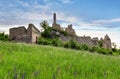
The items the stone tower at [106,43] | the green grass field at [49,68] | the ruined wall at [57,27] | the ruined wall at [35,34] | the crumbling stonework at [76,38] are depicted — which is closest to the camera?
the green grass field at [49,68]

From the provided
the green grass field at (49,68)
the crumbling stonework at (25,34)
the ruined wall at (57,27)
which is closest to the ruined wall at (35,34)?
the crumbling stonework at (25,34)

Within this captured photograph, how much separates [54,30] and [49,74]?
105294 millimetres

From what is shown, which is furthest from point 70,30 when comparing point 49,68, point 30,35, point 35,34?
point 49,68

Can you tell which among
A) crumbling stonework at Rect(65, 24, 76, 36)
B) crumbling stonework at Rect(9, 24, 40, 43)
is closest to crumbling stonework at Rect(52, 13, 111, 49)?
crumbling stonework at Rect(65, 24, 76, 36)

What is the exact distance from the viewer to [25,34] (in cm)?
10188

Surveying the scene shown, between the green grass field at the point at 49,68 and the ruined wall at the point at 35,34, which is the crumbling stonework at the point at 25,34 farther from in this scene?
the green grass field at the point at 49,68

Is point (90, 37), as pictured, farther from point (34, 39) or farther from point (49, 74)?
point (49, 74)

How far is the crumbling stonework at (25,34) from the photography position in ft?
331

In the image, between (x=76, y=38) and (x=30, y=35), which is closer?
(x=30, y=35)

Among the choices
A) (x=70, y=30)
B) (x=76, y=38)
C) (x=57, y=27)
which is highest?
(x=57, y=27)

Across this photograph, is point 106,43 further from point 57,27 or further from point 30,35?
point 30,35

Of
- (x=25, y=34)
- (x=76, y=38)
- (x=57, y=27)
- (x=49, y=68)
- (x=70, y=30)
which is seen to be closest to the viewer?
(x=49, y=68)

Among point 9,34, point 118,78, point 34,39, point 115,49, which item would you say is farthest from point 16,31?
point 118,78

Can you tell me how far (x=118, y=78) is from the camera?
6852 millimetres
